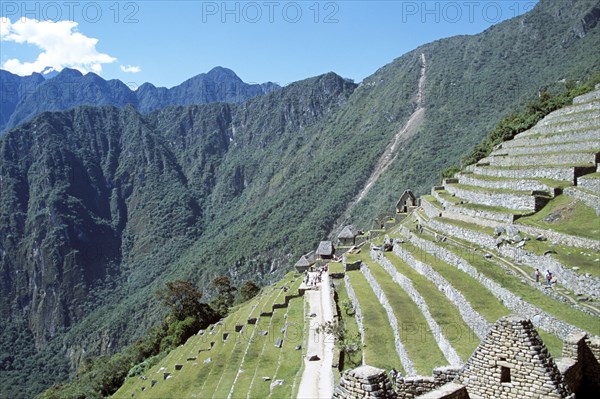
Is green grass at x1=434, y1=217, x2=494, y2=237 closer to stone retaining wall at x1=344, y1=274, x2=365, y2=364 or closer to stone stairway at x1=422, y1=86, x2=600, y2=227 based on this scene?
stone stairway at x1=422, y1=86, x2=600, y2=227

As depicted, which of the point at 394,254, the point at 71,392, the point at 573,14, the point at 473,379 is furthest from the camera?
the point at 573,14

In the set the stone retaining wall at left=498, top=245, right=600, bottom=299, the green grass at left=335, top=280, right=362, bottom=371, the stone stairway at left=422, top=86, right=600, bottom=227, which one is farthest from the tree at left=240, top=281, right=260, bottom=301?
the stone retaining wall at left=498, top=245, right=600, bottom=299

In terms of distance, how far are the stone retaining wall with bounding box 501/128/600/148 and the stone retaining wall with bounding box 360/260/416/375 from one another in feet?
55.7

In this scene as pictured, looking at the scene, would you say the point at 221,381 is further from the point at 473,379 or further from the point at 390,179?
the point at 390,179

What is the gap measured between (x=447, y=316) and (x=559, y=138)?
22815 millimetres

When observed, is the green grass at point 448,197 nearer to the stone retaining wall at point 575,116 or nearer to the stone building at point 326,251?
the stone retaining wall at point 575,116

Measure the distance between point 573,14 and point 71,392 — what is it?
659 feet

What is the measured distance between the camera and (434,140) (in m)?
162

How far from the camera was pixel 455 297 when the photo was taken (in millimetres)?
23391

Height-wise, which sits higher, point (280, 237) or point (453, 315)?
point (453, 315)

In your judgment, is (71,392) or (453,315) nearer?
(453,315)

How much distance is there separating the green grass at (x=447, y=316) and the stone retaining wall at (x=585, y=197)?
885 centimetres

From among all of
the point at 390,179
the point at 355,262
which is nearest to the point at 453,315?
the point at 355,262

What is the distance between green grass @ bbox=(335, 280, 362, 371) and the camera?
25.0 m
